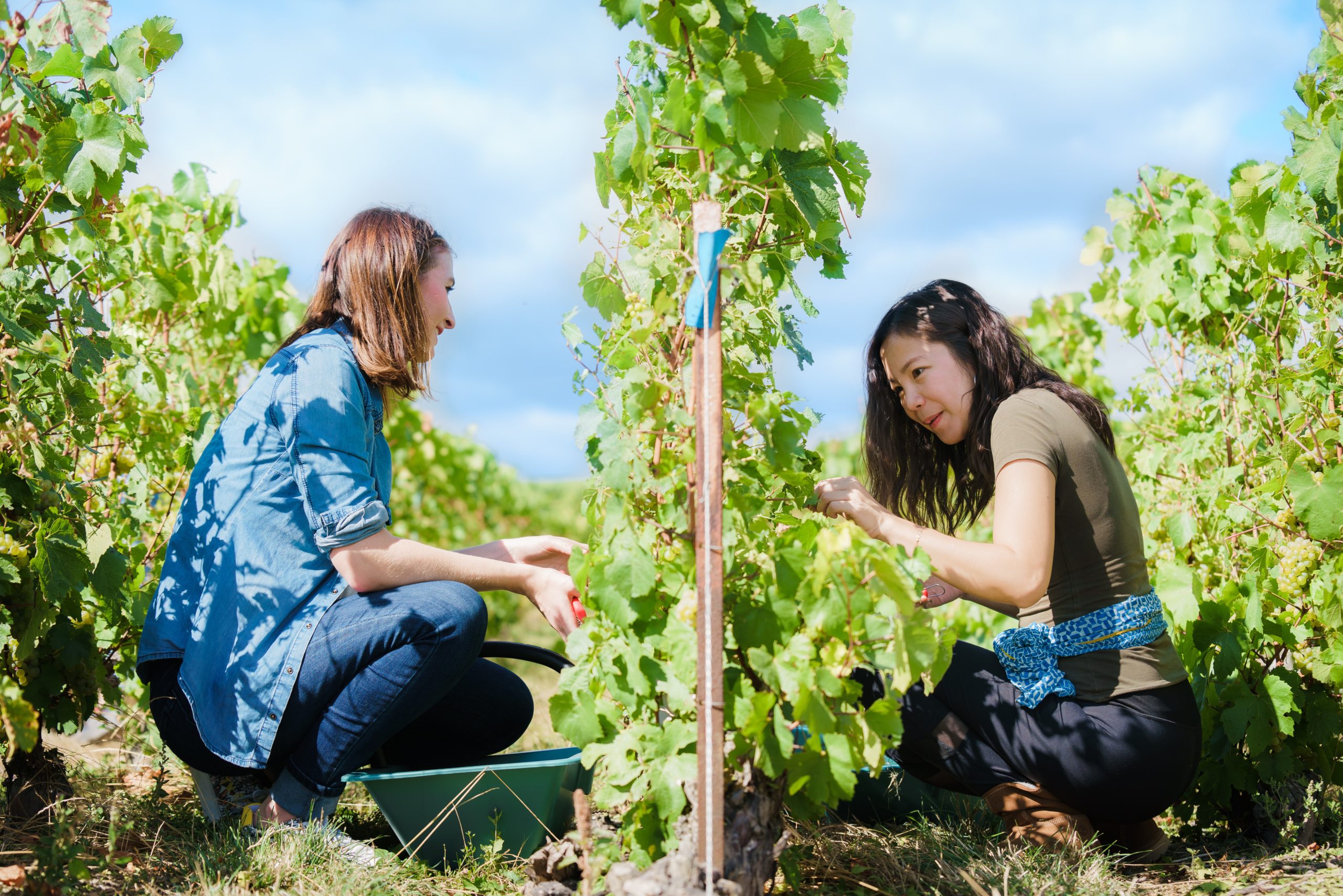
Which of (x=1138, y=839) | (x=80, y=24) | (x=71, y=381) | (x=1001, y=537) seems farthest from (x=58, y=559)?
(x=1138, y=839)

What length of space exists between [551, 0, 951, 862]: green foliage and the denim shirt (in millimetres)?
640

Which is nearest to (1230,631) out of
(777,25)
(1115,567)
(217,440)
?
(1115,567)

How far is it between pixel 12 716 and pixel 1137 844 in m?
2.17

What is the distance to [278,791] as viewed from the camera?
2.05m

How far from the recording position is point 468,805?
1988mm

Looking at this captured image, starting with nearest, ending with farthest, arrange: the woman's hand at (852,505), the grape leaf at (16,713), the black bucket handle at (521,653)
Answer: the grape leaf at (16,713) → the woman's hand at (852,505) → the black bucket handle at (521,653)

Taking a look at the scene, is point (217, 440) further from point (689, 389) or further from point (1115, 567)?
point (1115, 567)

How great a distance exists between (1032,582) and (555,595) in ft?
3.04

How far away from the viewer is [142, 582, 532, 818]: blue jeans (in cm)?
202

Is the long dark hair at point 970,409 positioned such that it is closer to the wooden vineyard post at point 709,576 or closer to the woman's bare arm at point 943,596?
the woman's bare arm at point 943,596

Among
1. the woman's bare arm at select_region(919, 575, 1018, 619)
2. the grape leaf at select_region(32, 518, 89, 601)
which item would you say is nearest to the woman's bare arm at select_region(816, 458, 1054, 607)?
the woman's bare arm at select_region(919, 575, 1018, 619)

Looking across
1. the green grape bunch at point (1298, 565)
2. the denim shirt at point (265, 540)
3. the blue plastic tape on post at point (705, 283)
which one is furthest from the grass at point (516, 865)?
the blue plastic tape on post at point (705, 283)

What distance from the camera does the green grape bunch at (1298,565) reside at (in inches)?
93.7

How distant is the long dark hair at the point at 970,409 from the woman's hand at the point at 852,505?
369mm
